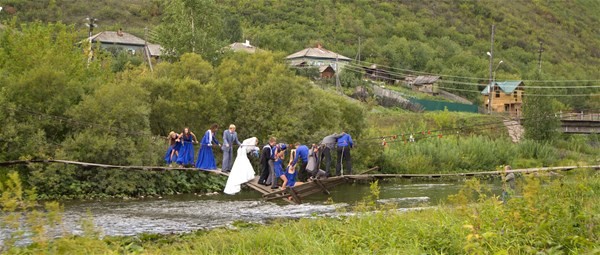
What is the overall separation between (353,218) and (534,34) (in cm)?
15913

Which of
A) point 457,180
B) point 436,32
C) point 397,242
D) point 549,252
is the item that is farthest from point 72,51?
point 436,32

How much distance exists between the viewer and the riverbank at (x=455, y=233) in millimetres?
12523

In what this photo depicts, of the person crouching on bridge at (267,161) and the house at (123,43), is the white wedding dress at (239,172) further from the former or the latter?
the house at (123,43)

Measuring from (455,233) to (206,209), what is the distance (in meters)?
19.7

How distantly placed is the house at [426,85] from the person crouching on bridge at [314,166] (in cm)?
7361

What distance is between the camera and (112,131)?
3894 centimetres

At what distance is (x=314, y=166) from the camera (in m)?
25.6

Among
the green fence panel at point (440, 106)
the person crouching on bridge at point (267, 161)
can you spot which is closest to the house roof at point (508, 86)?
the green fence panel at point (440, 106)

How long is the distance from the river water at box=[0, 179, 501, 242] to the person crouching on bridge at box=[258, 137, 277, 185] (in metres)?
1.54

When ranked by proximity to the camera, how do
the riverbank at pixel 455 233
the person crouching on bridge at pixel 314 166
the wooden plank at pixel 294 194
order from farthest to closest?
the person crouching on bridge at pixel 314 166, the wooden plank at pixel 294 194, the riverbank at pixel 455 233

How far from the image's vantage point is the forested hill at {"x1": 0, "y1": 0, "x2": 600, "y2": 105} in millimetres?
119062

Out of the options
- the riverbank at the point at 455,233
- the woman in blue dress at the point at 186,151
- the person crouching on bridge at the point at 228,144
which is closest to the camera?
the riverbank at the point at 455,233

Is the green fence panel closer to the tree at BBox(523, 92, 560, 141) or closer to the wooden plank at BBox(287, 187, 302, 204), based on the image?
the tree at BBox(523, 92, 560, 141)

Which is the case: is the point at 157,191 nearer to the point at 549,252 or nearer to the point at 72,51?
the point at 72,51
